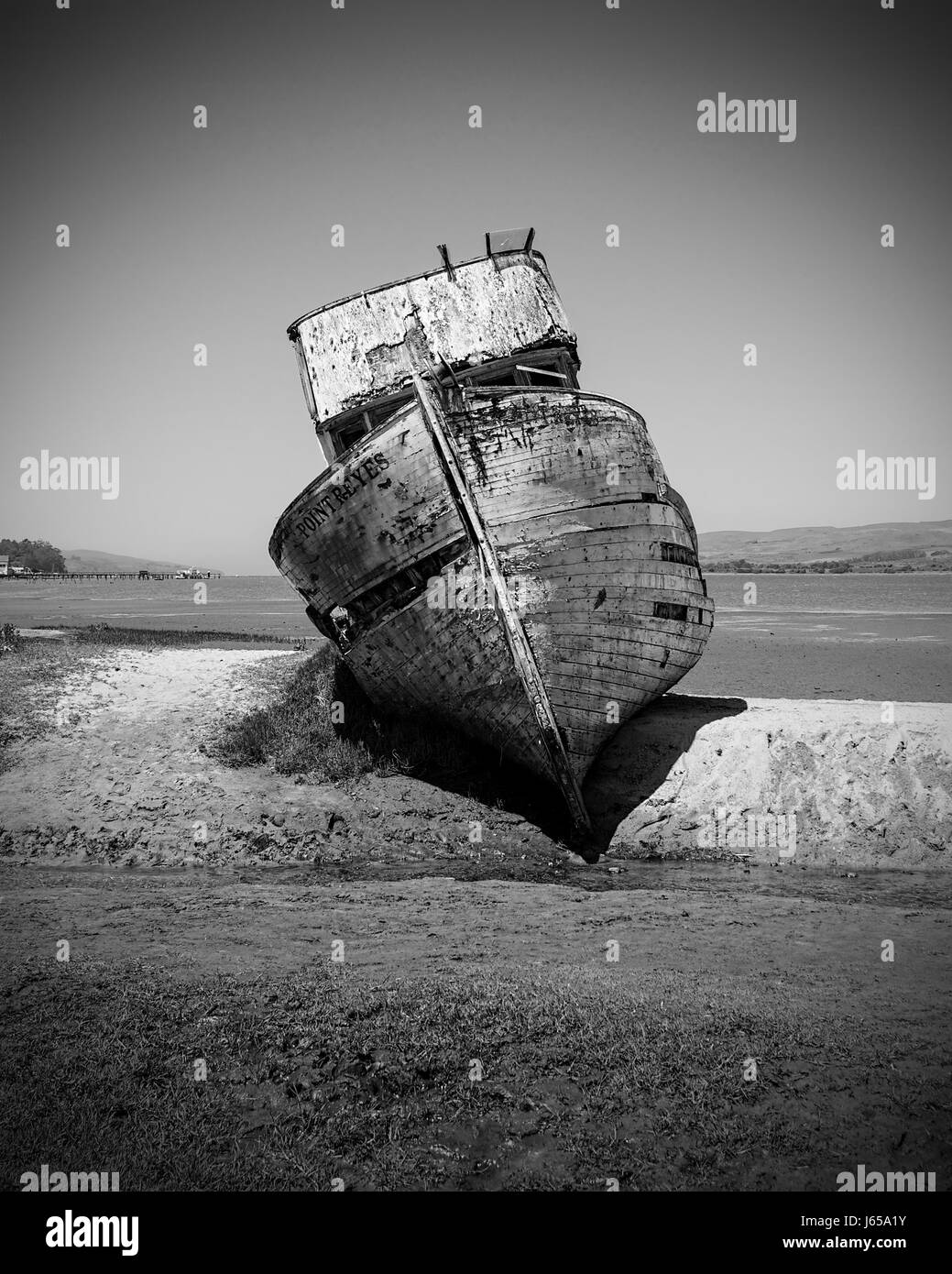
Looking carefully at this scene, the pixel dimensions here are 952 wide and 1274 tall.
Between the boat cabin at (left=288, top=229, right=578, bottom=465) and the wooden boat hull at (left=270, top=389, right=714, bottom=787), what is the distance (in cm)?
201

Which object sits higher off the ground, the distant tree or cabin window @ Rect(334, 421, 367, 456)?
the distant tree

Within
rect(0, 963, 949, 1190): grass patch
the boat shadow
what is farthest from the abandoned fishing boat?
rect(0, 963, 949, 1190): grass patch

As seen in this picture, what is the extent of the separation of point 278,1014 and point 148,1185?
1287 millimetres

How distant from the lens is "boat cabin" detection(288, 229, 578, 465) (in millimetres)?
10016

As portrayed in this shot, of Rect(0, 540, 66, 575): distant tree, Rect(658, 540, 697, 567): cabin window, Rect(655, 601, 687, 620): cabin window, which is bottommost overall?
Rect(655, 601, 687, 620): cabin window

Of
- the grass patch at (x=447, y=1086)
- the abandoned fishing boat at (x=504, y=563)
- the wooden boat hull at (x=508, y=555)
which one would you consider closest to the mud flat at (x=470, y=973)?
the grass patch at (x=447, y=1086)

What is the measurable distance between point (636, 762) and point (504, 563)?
3070 mm

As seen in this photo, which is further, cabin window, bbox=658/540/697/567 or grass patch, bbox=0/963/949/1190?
cabin window, bbox=658/540/697/567

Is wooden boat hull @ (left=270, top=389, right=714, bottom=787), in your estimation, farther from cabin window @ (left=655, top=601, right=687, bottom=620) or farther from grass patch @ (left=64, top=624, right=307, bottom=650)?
grass patch @ (left=64, top=624, right=307, bottom=650)

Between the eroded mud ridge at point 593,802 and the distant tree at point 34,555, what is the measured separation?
271 feet

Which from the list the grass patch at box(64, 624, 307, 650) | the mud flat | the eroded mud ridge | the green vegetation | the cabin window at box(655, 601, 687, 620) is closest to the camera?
the mud flat

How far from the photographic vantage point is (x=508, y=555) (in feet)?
26.3

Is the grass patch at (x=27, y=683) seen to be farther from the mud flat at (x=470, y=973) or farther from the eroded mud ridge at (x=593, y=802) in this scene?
the mud flat at (x=470, y=973)

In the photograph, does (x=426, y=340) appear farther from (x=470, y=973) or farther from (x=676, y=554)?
(x=470, y=973)
